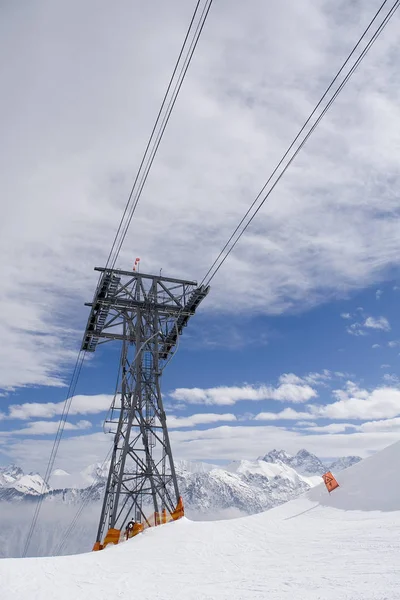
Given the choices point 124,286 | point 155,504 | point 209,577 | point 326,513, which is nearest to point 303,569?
point 209,577

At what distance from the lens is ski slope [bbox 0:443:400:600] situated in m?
10.0

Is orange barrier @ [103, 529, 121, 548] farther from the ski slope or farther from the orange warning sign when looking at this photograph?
the orange warning sign

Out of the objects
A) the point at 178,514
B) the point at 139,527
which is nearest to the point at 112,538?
the point at 139,527

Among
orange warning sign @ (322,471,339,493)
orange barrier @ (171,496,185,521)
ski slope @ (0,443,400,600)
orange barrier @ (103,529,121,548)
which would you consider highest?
orange warning sign @ (322,471,339,493)

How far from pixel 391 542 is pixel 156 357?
16.0 meters

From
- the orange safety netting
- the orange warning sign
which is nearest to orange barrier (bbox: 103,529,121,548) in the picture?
the orange safety netting

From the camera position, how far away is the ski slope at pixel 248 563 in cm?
1001

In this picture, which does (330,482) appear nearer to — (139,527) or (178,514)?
(178,514)

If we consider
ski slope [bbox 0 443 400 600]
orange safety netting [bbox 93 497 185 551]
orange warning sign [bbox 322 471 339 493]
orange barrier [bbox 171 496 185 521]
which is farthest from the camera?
orange warning sign [bbox 322 471 339 493]

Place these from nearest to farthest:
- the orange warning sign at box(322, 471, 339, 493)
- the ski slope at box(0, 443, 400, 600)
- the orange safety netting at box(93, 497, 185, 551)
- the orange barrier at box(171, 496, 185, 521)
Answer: the ski slope at box(0, 443, 400, 600) → the orange safety netting at box(93, 497, 185, 551) → the orange barrier at box(171, 496, 185, 521) → the orange warning sign at box(322, 471, 339, 493)

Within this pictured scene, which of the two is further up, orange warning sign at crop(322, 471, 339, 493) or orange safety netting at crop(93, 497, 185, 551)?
orange warning sign at crop(322, 471, 339, 493)

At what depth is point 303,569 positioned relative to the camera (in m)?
11.4

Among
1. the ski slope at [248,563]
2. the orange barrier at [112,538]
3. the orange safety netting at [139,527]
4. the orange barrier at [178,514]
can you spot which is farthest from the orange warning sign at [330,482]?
the orange barrier at [112,538]

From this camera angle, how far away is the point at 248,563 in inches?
517
